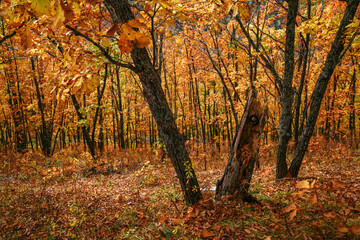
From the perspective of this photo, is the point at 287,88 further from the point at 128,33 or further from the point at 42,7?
the point at 42,7

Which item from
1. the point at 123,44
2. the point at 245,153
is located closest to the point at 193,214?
the point at 245,153

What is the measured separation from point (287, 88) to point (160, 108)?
9.01 feet

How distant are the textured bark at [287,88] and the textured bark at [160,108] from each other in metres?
2.17

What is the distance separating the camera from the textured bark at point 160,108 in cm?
311

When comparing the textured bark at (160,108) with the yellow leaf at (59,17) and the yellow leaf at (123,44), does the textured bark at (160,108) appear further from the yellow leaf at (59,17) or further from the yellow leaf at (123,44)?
the yellow leaf at (59,17)

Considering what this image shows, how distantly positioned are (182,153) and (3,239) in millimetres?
3352

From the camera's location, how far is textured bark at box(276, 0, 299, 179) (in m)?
3.81

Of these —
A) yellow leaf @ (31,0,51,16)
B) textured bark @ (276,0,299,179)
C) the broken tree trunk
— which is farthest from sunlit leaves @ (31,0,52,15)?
textured bark @ (276,0,299,179)

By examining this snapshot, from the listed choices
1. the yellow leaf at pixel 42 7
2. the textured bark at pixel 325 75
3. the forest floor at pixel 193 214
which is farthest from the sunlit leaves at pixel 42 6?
the textured bark at pixel 325 75

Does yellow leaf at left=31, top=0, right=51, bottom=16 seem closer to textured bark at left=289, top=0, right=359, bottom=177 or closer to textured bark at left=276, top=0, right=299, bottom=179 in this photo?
textured bark at left=276, top=0, right=299, bottom=179

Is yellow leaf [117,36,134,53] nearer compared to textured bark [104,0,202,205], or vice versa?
yellow leaf [117,36,134,53]

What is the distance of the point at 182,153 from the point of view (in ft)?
11.9

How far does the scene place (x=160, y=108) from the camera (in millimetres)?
3430

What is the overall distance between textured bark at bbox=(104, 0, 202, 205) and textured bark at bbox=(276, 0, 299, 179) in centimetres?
217
